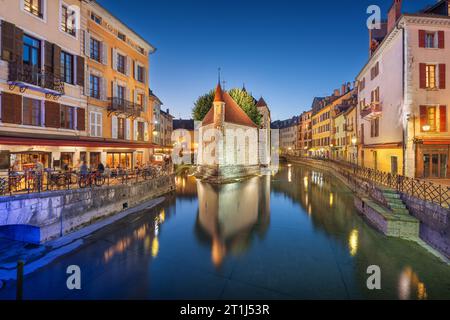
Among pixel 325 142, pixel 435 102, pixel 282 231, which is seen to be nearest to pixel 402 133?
pixel 435 102

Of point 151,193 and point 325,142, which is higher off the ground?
point 325,142

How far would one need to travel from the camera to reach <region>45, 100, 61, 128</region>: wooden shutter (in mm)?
14797

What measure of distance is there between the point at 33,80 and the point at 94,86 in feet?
19.1

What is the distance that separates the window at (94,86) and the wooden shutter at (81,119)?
1.90m

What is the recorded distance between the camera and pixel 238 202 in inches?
730

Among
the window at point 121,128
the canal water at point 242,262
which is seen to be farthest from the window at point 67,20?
the canal water at point 242,262

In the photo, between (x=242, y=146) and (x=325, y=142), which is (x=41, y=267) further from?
(x=325, y=142)

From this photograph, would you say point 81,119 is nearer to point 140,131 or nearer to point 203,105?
point 140,131

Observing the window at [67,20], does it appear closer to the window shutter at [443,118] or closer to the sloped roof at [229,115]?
the sloped roof at [229,115]

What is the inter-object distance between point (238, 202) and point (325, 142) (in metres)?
42.3

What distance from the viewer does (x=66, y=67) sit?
1658 centimetres

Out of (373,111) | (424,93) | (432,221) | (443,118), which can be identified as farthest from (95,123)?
(443,118)

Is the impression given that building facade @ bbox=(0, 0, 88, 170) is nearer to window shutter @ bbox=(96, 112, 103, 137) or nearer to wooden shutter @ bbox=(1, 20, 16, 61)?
wooden shutter @ bbox=(1, 20, 16, 61)
